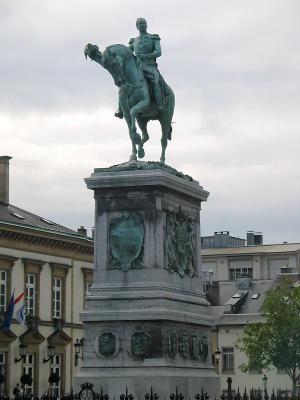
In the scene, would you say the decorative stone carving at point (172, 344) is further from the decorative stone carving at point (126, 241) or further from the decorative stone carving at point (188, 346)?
the decorative stone carving at point (126, 241)

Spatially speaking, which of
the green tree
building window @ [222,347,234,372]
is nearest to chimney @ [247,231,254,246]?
building window @ [222,347,234,372]

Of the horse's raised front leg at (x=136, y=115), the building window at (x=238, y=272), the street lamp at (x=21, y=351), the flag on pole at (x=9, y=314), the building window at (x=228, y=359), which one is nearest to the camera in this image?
the horse's raised front leg at (x=136, y=115)

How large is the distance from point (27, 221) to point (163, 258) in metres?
42.9

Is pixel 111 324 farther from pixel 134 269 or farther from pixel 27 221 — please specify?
pixel 27 221

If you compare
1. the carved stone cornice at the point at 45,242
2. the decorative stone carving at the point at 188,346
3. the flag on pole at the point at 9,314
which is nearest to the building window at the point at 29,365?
the flag on pole at the point at 9,314

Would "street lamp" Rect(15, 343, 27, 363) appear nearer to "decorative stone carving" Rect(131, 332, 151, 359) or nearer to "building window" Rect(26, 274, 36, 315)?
"building window" Rect(26, 274, 36, 315)

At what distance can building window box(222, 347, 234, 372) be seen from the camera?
92.8 meters

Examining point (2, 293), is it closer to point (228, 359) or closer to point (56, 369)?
point (56, 369)

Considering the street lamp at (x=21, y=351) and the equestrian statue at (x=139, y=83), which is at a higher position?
the equestrian statue at (x=139, y=83)

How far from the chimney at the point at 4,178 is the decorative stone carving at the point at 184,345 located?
149 feet

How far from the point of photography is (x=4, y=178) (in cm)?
7631

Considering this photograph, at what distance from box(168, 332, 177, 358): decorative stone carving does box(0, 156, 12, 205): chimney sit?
46088mm

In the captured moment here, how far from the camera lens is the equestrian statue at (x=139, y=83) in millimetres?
32184

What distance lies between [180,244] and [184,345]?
260 centimetres
